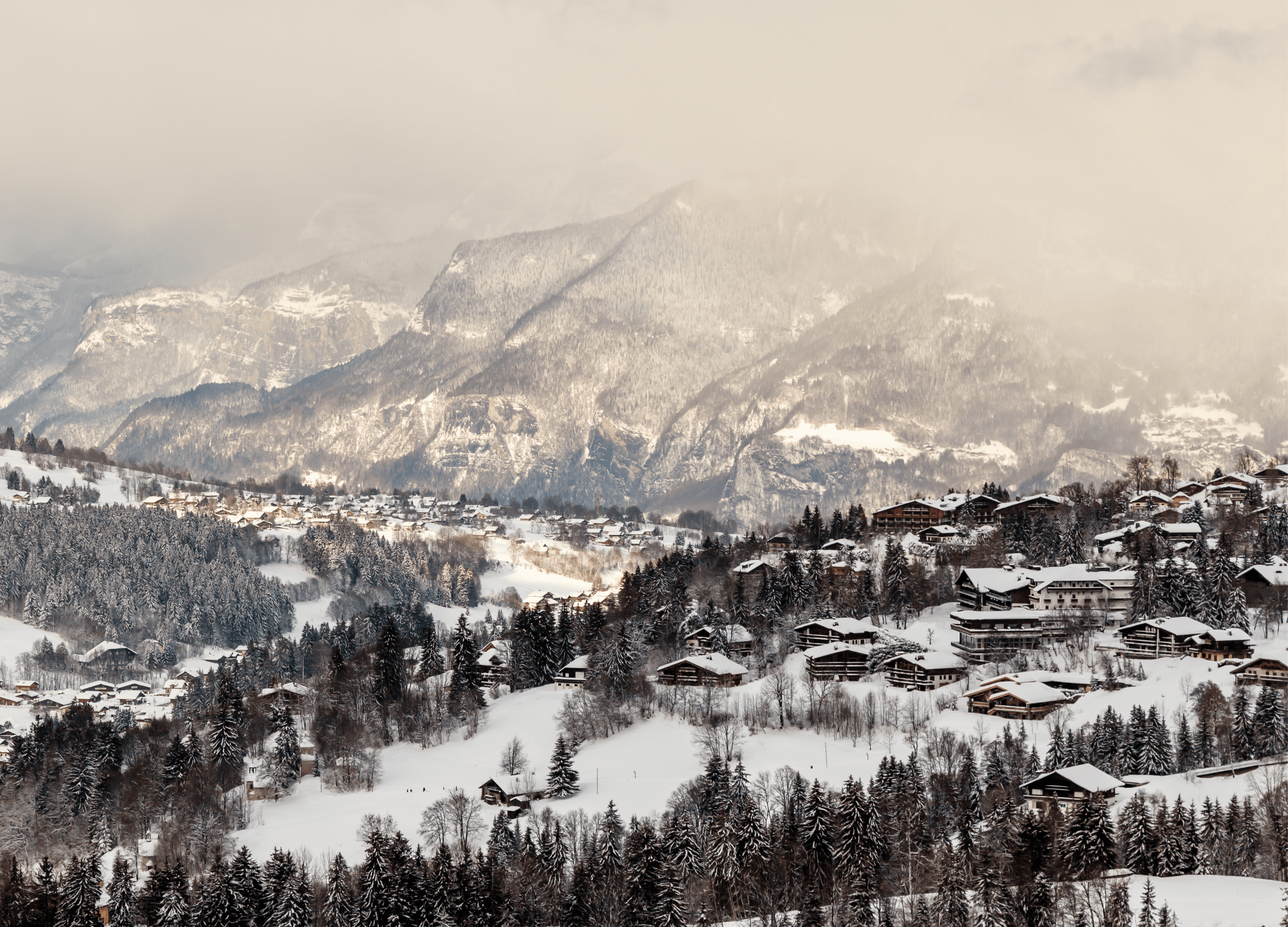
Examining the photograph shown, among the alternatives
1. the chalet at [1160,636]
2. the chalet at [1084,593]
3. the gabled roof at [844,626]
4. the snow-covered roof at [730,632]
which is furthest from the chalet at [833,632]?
the chalet at [1160,636]

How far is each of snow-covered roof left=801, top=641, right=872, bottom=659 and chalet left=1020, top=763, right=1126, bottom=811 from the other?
32030mm

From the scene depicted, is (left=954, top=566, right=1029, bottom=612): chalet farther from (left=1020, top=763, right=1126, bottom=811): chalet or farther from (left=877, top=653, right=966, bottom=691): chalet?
(left=1020, top=763, right=1126, bottom=811): chalet

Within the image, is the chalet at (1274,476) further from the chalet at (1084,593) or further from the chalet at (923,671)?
the chalet at (923,671)

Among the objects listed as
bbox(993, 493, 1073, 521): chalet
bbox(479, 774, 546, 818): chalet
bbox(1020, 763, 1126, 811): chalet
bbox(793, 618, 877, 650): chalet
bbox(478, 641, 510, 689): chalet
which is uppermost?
bbox(993, 493, 1073, 521): chalet

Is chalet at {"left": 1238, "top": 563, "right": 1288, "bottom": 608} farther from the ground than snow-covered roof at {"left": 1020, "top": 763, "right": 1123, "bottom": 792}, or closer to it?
farther from the ground

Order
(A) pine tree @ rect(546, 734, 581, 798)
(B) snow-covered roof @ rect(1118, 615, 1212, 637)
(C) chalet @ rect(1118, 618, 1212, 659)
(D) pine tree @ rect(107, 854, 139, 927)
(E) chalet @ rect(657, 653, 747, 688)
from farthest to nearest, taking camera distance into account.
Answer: (E) chalet @ rect(657, 653, 747, 688), (C) chalet @ rect(1118, 618, 1212, 659), (B) snow-covered roof @ rect(1118, 615, 1212, 637), (A) pine tree @ rect(546, 734, 581, 798), (D) pine tree @ rect(107, 854, 139, 927)

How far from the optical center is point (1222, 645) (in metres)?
116

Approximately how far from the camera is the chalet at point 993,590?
134 metres

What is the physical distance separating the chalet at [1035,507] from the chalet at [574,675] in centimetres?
6274

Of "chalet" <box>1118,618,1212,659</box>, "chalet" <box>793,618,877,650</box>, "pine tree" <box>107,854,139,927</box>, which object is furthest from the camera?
"chalet" <box>793,618,877,650</box>

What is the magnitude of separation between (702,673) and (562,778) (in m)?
25.3

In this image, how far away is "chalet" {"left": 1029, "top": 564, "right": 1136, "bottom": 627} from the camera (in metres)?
134

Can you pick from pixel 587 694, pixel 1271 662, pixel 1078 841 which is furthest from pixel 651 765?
pixel 1271 662

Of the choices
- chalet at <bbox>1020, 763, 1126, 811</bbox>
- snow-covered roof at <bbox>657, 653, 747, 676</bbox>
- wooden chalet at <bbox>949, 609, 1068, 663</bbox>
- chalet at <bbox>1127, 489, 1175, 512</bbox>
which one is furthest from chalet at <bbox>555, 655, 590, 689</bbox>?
chalet at <bbox>1127, 489, 1175, 512</bbox>
